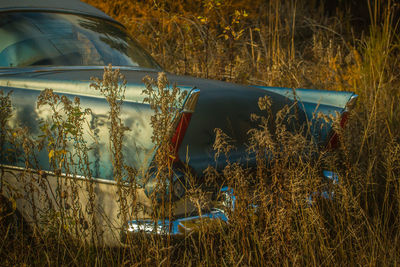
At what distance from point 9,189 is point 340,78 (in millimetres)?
3843

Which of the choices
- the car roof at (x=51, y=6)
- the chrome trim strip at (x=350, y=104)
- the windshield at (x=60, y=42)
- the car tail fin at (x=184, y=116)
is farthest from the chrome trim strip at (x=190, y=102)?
the car roof at (x=51, y=6)

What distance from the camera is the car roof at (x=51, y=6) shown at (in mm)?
2832

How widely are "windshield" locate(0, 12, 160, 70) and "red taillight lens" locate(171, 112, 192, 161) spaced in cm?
117

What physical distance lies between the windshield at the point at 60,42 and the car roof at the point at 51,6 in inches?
2.1

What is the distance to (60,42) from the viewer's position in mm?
2816

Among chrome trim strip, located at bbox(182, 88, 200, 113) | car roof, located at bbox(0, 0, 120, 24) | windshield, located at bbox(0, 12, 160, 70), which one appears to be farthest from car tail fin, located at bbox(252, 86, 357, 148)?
car roof, located at bbox(0, 0, 120, 24)

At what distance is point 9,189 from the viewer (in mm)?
2137

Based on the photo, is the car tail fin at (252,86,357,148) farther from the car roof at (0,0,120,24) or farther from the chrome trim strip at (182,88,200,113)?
the car roof at (0,0,120,24)

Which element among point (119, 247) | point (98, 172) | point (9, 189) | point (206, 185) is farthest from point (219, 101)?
point (9, 189)

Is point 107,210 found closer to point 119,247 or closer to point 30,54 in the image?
point 119,247

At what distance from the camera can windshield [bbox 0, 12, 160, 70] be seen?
8.75ft

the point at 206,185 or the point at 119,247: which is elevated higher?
the point at 206,185

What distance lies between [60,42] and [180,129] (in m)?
1.35

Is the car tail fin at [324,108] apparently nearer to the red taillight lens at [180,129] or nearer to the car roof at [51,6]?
the red taillight lens at [180,129]
